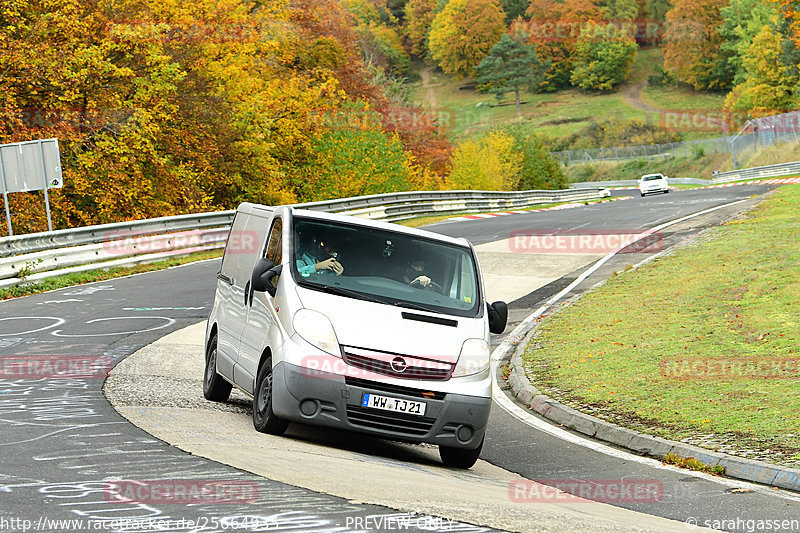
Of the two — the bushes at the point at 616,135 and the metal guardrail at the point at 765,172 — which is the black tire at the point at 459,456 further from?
the bushes at the point at 616,135

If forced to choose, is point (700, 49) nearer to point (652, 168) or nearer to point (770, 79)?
point (770, 79)

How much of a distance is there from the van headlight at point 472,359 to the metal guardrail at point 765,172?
62492mm

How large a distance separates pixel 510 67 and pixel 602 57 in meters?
15.4

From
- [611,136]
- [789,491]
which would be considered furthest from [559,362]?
[611,136]

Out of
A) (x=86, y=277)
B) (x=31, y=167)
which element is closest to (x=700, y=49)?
(x=31, y=167)

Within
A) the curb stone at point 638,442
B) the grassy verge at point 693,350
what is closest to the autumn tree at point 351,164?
the grassy verge at point 693,350

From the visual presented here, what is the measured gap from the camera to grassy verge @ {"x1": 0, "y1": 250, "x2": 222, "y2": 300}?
19.7 meters

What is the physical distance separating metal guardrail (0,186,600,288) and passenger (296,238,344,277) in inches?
493

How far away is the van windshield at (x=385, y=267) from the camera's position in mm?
8789

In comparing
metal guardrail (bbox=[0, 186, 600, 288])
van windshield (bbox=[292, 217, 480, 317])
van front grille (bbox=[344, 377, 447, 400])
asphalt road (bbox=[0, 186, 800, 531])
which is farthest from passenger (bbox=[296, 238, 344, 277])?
metal guardrail (bbox=[0, 186, 600, 288])

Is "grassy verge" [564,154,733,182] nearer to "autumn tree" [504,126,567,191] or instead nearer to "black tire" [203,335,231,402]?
"autumn tree" [504,126,567,191]

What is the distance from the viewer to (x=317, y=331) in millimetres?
8164

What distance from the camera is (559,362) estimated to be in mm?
13492

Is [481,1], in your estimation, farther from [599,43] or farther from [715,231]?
[715,231]
